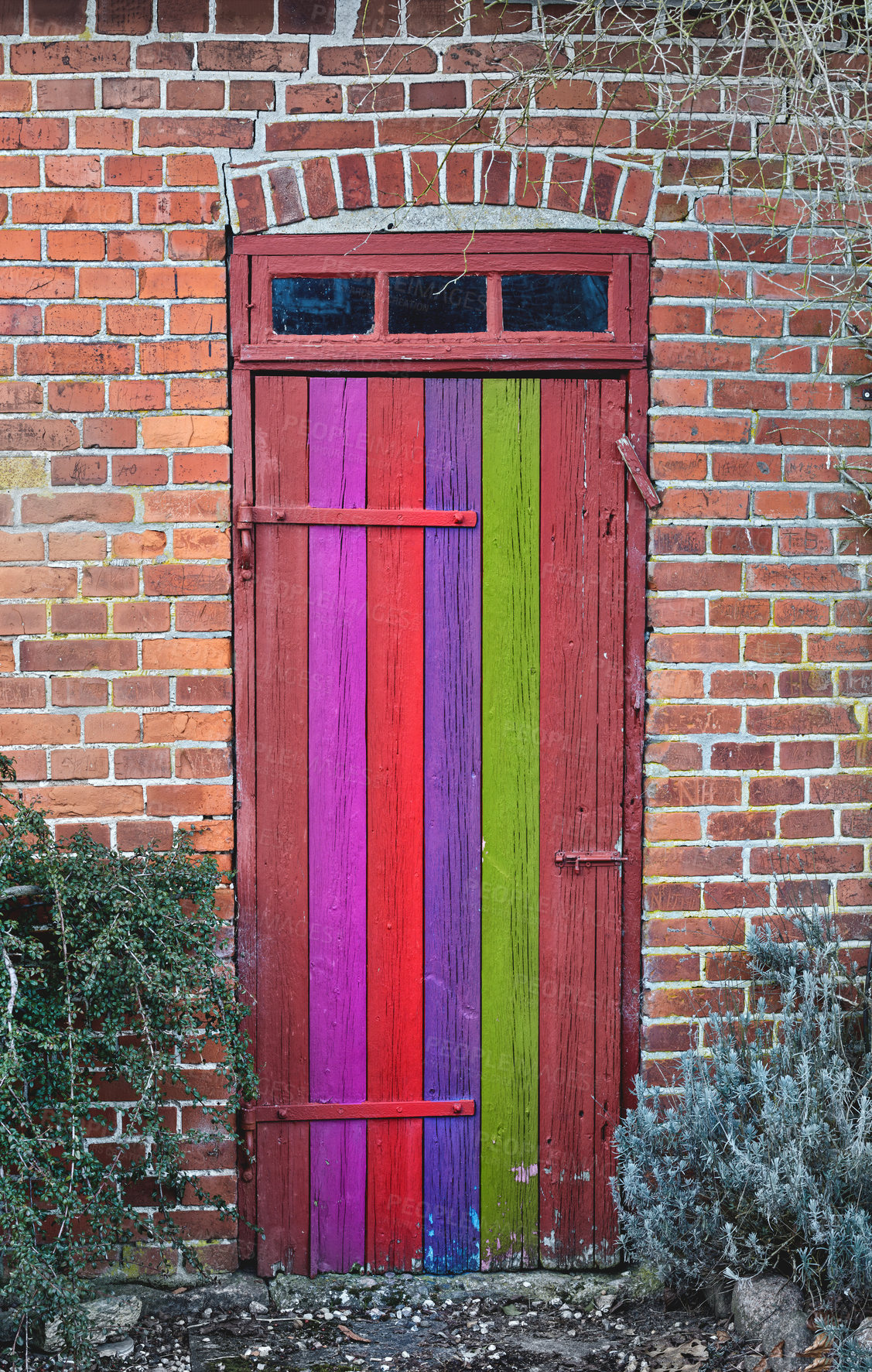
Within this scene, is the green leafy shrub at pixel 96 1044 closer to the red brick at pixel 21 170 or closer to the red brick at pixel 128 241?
the red brick at pixel 128 241

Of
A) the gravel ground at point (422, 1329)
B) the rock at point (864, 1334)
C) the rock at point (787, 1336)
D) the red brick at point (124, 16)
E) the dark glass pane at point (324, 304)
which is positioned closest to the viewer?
the rock at point (864, 1334)

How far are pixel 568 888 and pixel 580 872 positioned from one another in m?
0.05

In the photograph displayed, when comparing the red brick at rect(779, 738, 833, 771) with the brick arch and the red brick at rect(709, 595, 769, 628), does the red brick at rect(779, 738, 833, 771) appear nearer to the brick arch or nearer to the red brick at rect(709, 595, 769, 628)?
the red brick at rect(709, 595, 769, 628)

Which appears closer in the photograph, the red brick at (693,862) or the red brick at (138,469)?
the red brick at (138,469)

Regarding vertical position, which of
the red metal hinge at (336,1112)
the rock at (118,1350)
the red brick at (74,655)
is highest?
the red brick at (74,655)

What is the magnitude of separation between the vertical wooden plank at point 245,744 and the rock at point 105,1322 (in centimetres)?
32

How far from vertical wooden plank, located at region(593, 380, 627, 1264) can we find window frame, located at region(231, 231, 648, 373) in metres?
0.49

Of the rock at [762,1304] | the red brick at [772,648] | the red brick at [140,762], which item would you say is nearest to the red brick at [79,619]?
the red brick at [140,762]

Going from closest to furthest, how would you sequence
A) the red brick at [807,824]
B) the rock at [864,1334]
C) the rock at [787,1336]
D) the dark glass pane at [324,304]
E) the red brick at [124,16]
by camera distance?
the rock at [864,1334], the rock at [787,1336], the red brick at [124,16], the dark glass pane at [324,304], the red brick at [807,824]

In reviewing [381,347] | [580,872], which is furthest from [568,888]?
[381,347]

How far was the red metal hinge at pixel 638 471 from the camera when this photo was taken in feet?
9.15

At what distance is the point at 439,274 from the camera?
109 inches

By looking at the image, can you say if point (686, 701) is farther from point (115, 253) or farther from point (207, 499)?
point (115, 253)

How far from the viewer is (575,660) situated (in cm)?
286
